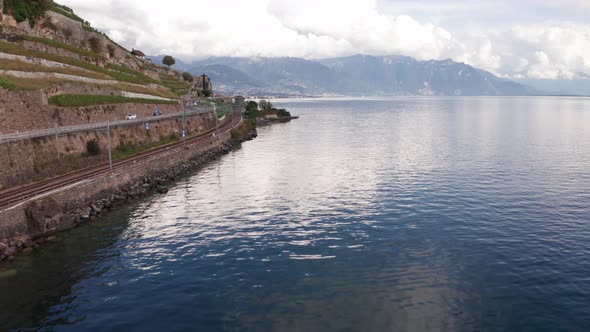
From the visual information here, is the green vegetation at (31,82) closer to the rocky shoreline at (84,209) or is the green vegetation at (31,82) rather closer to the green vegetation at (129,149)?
the green vegetation at (129,149)

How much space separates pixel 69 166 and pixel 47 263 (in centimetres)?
2678

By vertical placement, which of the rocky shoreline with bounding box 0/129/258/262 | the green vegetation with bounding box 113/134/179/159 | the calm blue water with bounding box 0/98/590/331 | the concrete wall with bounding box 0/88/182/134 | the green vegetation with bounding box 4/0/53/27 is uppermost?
the green vegetation with bounding box 4/0/53/27

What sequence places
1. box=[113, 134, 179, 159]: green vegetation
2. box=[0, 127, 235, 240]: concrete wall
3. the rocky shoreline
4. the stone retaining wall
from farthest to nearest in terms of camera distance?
box=[113, 134, 179, 159]: green vegetation < the stone retaining wall < box=[0, 127, 235, 240]: concrete wall < the rocky shoreline

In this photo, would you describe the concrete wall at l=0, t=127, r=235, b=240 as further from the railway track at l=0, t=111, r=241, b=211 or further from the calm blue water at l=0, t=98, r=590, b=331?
the calm blue water at l=0, t=98, r=590, b=331

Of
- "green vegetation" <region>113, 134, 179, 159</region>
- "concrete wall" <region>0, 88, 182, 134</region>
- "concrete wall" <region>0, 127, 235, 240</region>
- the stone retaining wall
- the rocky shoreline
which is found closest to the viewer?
the rocky shoreline

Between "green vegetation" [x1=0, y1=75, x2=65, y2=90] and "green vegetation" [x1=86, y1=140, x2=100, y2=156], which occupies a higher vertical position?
"green vegetation" [x1=0, y1=75, x2=65, y2=90]

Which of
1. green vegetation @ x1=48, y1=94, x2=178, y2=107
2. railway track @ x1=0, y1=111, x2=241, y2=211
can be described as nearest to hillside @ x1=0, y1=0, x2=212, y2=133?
green vegetation @ x1=48, y1=94, x2=178, y2=107

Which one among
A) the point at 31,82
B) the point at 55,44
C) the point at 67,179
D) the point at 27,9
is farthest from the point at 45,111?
the point at 27,9

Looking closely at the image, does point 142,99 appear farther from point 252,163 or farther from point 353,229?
point 353,229

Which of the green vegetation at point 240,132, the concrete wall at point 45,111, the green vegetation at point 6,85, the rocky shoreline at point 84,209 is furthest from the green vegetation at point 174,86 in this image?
the green vegetation at point 6,85

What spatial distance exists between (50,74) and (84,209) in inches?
1493

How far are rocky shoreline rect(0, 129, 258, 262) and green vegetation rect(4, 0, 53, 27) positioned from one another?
5415cm

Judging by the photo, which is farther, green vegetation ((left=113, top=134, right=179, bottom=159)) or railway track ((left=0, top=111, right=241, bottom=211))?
green vegetation ((left=113, top=134, right=179, bottom=159))

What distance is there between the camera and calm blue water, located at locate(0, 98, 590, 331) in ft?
92.0
